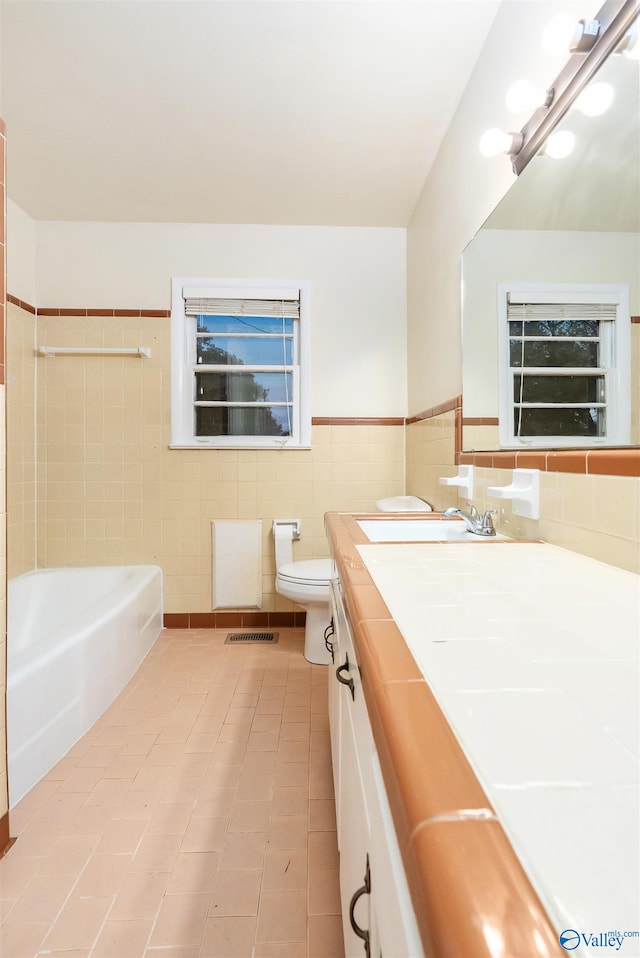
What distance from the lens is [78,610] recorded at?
249cm

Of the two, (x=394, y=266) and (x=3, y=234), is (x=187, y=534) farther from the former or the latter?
(x=394, y=266)

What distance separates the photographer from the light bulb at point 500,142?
1237mm

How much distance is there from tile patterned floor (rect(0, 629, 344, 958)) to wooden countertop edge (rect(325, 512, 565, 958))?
0.99 m

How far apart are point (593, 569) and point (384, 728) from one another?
2.20ft

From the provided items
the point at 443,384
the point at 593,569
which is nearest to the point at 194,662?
the point at 443,384

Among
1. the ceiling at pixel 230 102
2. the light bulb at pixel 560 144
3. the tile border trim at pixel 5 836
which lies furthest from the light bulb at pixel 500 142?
the tile border trim at pixel 5 836

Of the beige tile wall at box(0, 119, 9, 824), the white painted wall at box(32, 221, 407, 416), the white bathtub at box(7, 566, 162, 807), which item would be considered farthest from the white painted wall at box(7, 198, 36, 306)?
the white bathtub at box(7, 566, 162, 807)

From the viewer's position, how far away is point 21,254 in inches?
101

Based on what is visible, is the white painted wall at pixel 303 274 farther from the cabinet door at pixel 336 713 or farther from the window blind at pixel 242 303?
the cabinet door at pixel 336 713

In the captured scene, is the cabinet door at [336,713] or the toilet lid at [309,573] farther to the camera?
the toilet lid at [309,573]

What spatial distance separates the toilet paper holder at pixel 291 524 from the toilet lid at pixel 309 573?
0.36 m

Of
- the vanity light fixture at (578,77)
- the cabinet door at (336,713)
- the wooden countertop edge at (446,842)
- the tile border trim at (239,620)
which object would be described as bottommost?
the tile border trim at (239,620)

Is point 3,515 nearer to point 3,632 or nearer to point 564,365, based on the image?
point 3,632

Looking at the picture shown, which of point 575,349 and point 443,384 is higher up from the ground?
point 443,384
